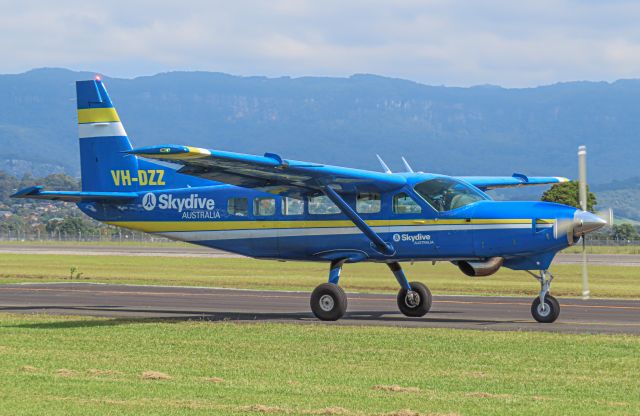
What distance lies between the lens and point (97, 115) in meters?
27.9

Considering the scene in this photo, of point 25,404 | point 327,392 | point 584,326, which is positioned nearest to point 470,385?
point 327,392

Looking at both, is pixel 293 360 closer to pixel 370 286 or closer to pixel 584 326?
pixel 584 326

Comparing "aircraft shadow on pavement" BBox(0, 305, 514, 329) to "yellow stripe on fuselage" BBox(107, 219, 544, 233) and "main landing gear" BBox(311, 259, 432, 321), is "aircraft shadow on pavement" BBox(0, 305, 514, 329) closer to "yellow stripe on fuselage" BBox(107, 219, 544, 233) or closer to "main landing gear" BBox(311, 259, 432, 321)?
"main landing gear" BBox(311, 259, 432, 321)

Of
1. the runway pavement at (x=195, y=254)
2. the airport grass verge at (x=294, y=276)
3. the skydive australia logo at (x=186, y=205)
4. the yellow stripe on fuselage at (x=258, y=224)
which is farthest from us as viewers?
the runway pavement at (x=195, y=254)

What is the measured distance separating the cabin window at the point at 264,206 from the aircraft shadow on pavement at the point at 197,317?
231 cm

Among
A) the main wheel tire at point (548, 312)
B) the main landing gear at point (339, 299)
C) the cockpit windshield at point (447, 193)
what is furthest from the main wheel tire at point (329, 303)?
the main wheel tire at point (548, 312)

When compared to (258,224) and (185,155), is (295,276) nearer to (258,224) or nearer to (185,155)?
(258,224)

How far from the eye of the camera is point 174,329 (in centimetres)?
2133

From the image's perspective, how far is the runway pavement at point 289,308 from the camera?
23047 millimetres

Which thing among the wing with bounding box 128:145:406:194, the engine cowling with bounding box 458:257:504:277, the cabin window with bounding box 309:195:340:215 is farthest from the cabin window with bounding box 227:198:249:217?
the engine cowling with bounding box 458:257:504:277

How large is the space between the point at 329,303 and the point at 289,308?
13.9ft

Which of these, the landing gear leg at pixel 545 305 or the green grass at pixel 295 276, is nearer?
the landing gear leg at pixel 545 305

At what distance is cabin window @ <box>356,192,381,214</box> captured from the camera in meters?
23.7

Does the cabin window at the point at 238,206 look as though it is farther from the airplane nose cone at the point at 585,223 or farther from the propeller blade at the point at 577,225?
the airplane nose cone at the point at 585,223
